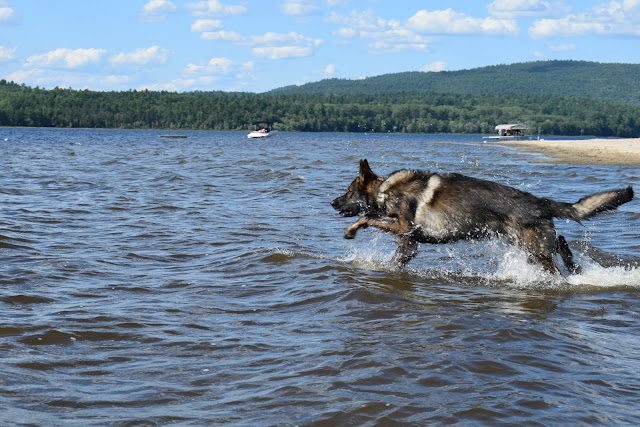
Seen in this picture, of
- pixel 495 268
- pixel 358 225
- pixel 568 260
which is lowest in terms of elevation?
pixel 495 268

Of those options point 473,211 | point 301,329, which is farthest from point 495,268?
point 301,329

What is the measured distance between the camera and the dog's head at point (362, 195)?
9.27 meters

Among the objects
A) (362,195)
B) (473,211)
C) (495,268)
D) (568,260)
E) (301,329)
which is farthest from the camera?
(495,268)

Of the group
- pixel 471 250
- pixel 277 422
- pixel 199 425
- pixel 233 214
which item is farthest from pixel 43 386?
pixel 233 214

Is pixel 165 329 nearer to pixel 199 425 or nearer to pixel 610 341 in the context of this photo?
pixel 199 425

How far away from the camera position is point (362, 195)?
9.45m

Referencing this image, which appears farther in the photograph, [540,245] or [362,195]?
[362,195]

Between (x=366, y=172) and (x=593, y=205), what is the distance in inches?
111

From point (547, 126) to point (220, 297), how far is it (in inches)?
7661

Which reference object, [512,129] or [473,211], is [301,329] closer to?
[473,211]

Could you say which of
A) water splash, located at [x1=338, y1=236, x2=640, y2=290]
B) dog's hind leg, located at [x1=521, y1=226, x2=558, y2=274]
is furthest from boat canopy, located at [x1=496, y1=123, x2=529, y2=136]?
dog's hind leg, located at [x1=521, y1=226, x2=558, y2=274]

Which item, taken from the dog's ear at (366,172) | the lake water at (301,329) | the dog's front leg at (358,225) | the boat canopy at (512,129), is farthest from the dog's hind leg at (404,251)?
the boat canopy at (512,129)

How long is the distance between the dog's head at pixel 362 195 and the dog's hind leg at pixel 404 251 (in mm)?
603

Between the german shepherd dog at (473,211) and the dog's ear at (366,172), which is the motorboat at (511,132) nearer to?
Answer: the dog's ear at (366,172)
